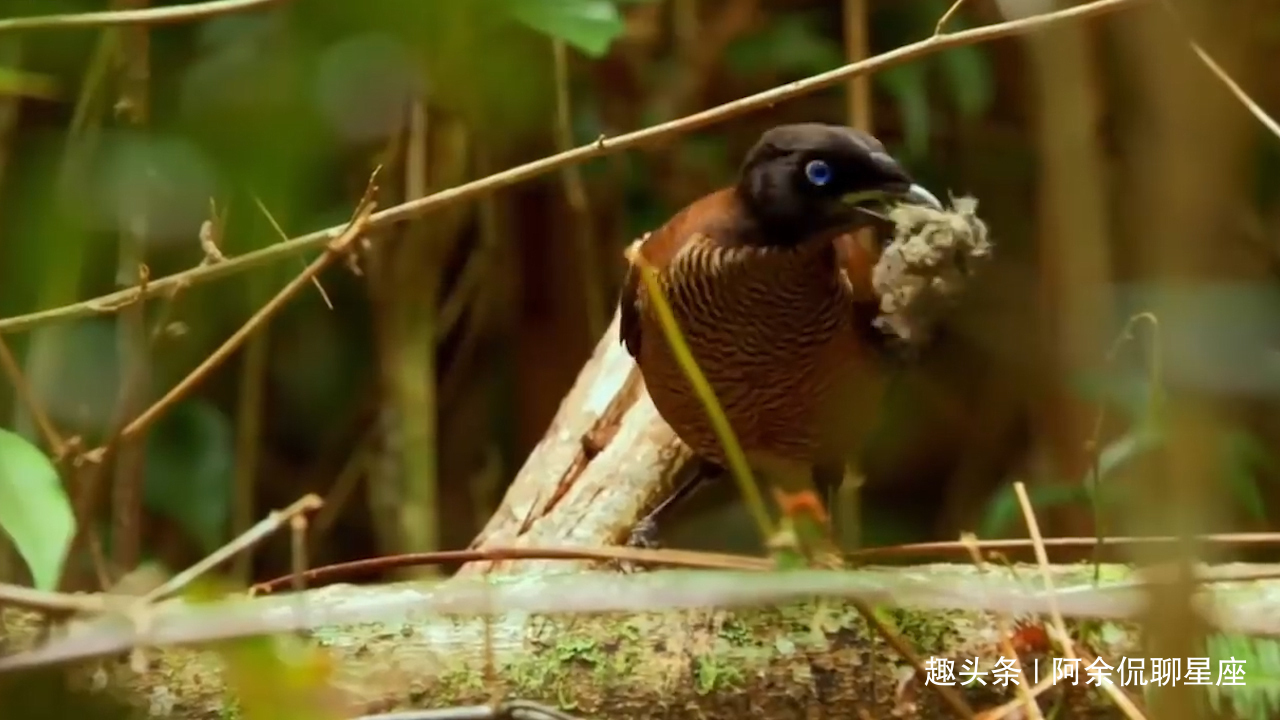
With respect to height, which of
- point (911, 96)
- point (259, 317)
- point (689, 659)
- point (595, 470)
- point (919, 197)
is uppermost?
point (911, 96)

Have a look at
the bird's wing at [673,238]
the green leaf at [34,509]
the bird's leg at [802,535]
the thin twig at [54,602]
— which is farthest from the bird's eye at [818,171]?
the thin twig at [54,602]

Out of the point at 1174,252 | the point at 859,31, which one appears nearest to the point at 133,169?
the point at 1174,252

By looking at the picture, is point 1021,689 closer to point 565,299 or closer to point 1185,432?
point 1185,432

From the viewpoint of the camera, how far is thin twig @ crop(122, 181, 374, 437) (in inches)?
26.0

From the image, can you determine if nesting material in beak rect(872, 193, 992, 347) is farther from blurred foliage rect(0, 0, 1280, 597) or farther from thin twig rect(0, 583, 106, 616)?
thin twig rect(0, 583, 106, 616)

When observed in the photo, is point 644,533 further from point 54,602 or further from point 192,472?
point 54,602

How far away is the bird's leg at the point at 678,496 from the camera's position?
175 cm

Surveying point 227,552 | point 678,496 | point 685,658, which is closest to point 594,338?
point 678,496

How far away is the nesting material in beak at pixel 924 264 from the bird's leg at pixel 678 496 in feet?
1.02

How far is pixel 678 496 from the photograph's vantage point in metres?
1.77

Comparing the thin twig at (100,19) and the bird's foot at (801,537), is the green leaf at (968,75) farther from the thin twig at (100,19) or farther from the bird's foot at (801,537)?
the thin twig at (100,19)

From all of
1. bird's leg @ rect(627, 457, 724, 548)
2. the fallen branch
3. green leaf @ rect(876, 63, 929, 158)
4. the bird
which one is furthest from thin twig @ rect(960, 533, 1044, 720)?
green leaf @ rect(876, 63, 929, 158)

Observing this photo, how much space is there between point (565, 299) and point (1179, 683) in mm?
1996

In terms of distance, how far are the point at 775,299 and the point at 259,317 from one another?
0.93 m
